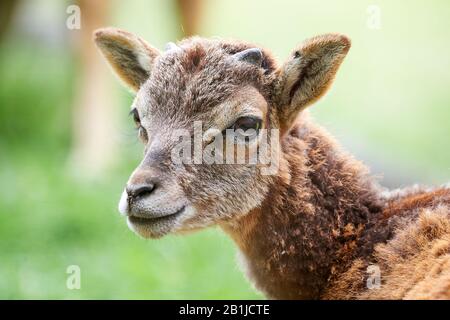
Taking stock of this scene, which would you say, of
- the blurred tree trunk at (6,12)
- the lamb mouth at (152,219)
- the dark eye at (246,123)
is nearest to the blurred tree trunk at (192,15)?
the blurred tree trunk at (6,12)

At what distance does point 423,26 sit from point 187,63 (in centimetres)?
1744

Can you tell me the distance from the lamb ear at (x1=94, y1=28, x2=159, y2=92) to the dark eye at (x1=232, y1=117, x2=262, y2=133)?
1.15 meters

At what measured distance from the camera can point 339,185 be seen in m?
6.15

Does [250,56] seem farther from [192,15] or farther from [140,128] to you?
[192,15]

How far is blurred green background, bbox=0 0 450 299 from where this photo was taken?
34.3 feet

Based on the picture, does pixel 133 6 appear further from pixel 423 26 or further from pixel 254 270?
pixel 254 270

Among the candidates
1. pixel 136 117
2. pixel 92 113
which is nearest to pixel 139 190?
pixel 136 117

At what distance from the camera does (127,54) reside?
6.91 metres

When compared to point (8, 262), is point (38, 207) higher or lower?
higher

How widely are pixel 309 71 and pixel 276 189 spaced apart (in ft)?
3.04

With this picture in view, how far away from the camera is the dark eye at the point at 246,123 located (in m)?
5.95

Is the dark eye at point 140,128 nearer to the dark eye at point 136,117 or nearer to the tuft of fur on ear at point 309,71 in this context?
the dark eye at point 136,117
